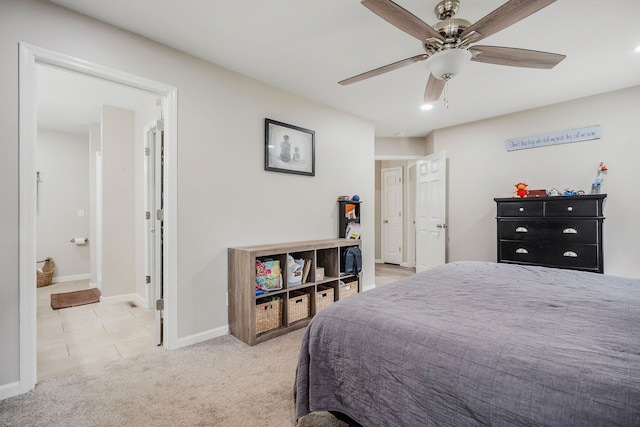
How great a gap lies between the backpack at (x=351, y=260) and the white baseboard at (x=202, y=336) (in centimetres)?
143

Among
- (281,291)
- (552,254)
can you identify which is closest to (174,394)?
(281,291)

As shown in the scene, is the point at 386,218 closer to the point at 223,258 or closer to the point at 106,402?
the point at 223,258

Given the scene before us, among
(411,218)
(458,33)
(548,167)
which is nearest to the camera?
(458,33)

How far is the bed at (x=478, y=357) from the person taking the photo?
83 cm

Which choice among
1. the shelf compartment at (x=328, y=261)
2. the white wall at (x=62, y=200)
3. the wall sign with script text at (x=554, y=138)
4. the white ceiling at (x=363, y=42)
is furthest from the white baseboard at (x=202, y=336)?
the wall sign with script text at (x=554, y=138)

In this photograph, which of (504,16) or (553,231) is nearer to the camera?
(504,16)

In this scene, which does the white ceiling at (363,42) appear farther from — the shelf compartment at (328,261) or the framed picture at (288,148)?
the shelf compartment at (328,261)

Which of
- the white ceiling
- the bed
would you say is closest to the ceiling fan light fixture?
the white ceiling

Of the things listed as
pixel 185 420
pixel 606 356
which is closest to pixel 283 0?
pixel 606 356

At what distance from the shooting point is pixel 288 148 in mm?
3332

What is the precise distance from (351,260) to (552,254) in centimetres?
216

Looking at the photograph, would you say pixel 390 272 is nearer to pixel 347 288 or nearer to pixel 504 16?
pixel 347 288

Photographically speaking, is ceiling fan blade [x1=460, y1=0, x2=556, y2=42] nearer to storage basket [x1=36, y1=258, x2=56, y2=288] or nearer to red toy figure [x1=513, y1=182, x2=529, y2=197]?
red toy figure [x1=513, y1=182, x2=529, y2=197]

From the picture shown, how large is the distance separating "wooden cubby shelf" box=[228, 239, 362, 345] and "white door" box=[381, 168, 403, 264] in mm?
3256
